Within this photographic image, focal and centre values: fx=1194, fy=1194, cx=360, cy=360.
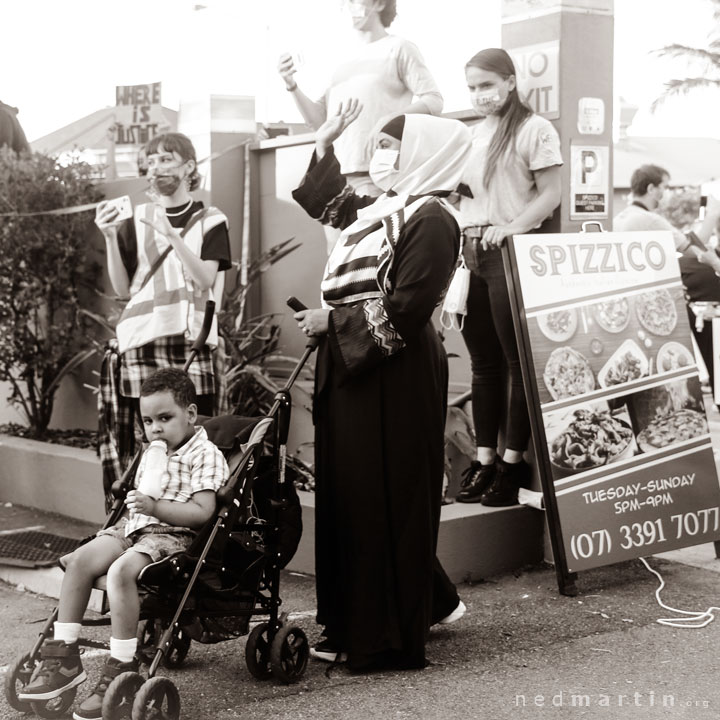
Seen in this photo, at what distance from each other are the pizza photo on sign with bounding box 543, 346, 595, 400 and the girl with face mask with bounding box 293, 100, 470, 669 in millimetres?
983

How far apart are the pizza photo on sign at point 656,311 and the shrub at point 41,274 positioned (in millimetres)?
3780

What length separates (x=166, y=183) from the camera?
534 centimetres

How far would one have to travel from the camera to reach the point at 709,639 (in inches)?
187

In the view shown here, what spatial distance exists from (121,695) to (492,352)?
2770mm

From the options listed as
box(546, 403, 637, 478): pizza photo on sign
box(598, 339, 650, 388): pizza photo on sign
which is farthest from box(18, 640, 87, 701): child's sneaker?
box(598, 339, 650, 388): pizza photo on sign

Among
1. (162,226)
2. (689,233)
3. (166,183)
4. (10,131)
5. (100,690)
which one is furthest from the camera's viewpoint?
(10,131)

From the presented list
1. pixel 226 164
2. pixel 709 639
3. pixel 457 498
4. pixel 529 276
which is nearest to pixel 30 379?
pixel 226 164

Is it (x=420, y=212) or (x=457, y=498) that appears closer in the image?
(x=420, y=212)

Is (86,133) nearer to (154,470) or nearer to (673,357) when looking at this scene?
(673,357)

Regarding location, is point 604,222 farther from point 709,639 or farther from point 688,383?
point 709,639

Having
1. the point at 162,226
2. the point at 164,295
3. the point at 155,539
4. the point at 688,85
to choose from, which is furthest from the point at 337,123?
the point at 688,85

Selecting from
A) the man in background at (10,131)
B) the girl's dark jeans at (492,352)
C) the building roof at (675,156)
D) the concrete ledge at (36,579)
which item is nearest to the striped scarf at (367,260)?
the girl's dark jeans at (492,352)

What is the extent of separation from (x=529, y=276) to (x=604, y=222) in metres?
0.75

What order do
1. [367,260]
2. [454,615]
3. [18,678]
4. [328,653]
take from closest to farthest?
[18,678] < [367,260] < [328,653] < [454,615]
